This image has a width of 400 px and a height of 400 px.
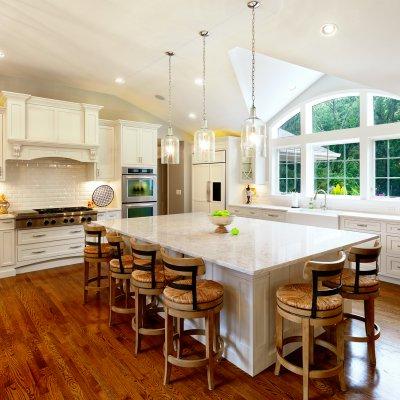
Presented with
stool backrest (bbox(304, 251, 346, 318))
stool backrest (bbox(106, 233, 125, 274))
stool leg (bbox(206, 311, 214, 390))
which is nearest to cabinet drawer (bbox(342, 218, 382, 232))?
stool backrest (bbox(304, 251, 346, 318))

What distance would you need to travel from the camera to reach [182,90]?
5684mm

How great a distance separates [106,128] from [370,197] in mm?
4856

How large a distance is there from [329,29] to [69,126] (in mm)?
4155

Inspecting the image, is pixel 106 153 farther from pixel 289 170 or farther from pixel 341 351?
pixel 341 351

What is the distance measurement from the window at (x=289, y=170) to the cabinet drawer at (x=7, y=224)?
15.9ft

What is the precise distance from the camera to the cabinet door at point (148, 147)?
6.30m

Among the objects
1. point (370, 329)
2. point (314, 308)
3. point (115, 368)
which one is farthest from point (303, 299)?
point (115, 368)

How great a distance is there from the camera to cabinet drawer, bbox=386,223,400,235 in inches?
160

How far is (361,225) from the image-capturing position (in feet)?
14.4

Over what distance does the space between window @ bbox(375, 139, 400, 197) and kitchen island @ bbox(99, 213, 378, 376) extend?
2492 millimetres

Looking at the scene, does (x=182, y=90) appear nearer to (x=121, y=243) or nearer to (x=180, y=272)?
(x=121, y=243)

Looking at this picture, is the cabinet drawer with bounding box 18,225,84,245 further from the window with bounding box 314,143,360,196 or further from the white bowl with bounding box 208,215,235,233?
the window with bounding box 314,143,360,196

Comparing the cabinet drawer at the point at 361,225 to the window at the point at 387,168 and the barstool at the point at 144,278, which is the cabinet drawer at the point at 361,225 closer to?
the window at the point at 387,168

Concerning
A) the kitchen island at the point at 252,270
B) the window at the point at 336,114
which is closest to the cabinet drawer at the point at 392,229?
the kitchen island at the point at 252,270
